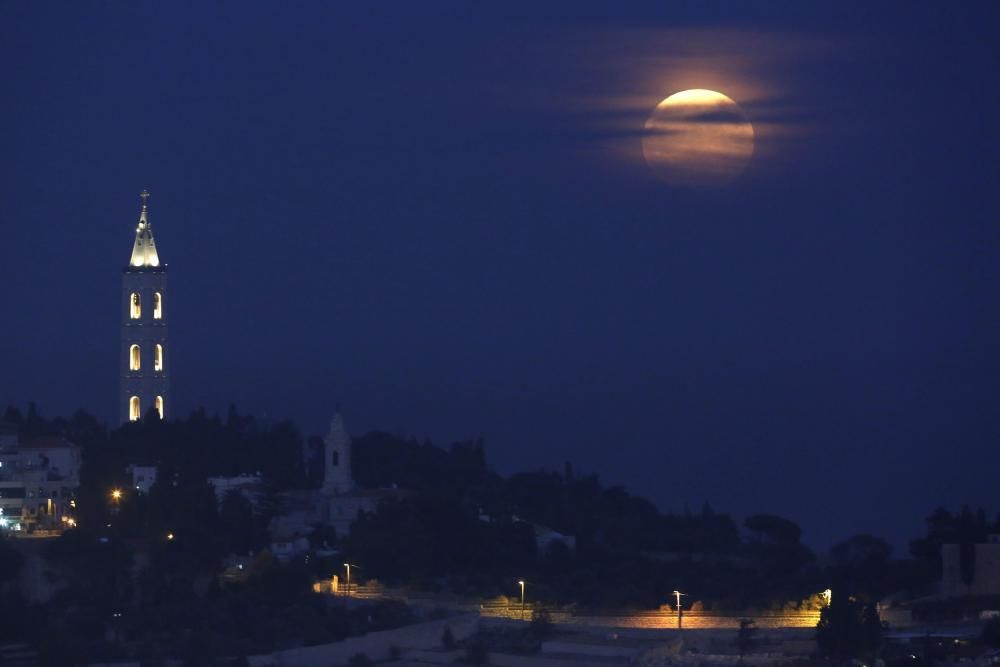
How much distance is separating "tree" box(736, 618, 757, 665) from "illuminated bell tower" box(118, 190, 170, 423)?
23547 millimetres

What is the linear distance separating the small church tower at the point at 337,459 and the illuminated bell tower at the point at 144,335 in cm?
690

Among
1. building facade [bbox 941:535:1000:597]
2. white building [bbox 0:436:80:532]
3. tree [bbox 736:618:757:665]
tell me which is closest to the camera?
tree [bbox 736:618:757:665]

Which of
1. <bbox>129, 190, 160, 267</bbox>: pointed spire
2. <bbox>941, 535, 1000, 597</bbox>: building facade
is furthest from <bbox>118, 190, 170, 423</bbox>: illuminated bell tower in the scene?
<bbox>941, 535, 1000, 597</bbox>: building facade

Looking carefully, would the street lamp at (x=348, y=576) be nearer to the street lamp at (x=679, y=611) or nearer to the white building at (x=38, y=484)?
the street lamp at (x=679, y=611)

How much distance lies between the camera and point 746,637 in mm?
39625

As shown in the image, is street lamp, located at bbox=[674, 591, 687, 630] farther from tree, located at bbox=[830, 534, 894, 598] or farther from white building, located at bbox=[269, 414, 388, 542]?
white building, located at bbox=[269, 414, 388, 542]

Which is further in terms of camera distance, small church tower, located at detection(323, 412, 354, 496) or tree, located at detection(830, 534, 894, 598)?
small church tower, located at detection(323, 412, 354, 496)

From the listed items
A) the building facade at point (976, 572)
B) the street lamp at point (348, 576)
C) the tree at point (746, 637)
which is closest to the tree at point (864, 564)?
the building facade at point (976, 572)

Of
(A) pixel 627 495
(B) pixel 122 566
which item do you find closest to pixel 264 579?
(B) pixel 122 566

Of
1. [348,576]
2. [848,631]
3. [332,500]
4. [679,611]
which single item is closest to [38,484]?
[332,500]

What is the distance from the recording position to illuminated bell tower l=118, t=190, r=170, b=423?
60.5 m

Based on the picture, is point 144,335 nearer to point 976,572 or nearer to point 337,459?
point 337,459

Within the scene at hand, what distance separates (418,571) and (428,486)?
421 inches

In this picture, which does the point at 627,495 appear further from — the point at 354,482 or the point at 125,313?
the point at 125,313
